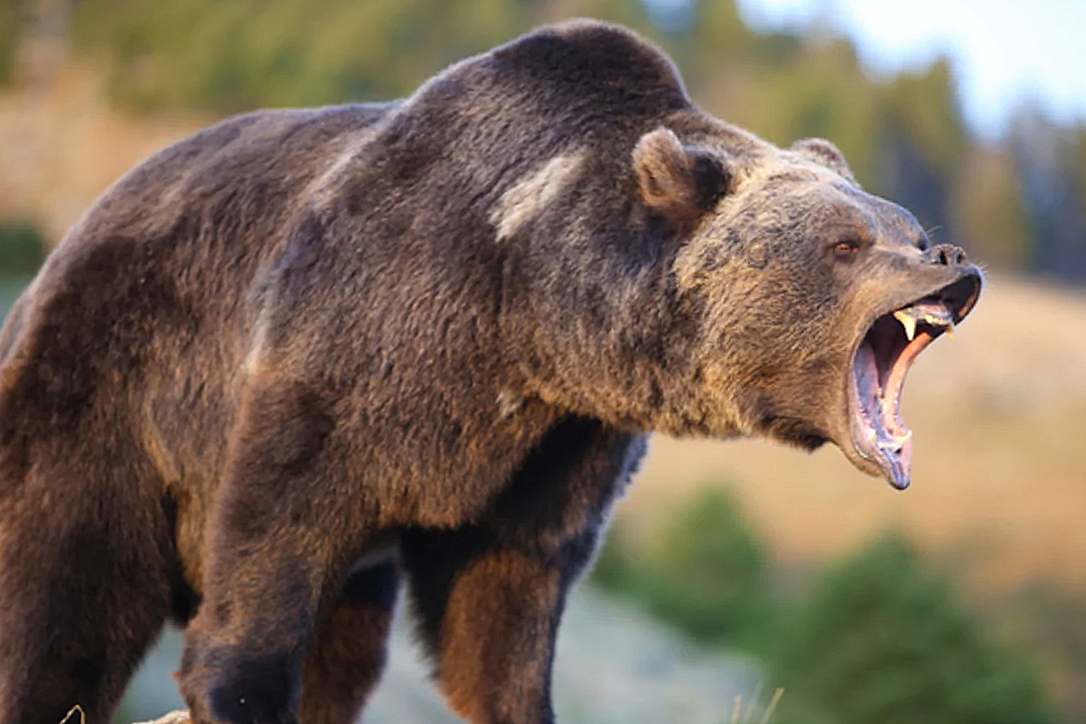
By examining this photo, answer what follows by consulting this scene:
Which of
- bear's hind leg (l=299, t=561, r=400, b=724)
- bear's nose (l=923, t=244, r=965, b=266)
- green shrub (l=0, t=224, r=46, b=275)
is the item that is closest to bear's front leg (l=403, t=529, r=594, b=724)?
bear's hind leg (l=299, t=561, r=400, b=724)

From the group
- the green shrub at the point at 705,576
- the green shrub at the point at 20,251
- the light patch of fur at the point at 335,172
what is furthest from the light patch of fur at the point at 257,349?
the green shrub at the point at 20,251

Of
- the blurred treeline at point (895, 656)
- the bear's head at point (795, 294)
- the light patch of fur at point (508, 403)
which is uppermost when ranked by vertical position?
the bear's head at point (795, 294)

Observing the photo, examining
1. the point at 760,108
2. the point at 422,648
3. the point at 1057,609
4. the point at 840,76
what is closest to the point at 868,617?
the point at 1057,609

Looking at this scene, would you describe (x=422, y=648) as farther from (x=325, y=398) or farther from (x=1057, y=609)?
(x=1057, y=609)

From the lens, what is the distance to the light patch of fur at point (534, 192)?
219 inches

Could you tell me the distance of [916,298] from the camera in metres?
4.84

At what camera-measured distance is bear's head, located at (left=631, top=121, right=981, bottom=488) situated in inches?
195

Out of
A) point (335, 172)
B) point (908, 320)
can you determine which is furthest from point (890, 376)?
point (335, 172)

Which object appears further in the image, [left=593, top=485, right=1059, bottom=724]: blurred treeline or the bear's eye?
[left=593, top=485, right=1059, bottom=724]: blurred treeline

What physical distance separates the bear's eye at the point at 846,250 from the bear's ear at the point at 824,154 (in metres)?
0.68

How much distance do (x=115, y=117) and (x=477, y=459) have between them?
192 ft

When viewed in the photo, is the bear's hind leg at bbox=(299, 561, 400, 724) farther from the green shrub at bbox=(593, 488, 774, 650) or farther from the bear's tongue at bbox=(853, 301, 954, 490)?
the green shrub at bbox=(593, 488, 774, 650)

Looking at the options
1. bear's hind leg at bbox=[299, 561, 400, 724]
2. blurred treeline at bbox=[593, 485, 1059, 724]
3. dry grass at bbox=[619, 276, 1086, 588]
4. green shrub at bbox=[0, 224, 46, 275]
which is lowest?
dry grass at bbox=[619, 276, 1086, 588]

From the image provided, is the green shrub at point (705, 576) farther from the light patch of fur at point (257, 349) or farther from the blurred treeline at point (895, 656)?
the light patch of fur at point (257, 349)
